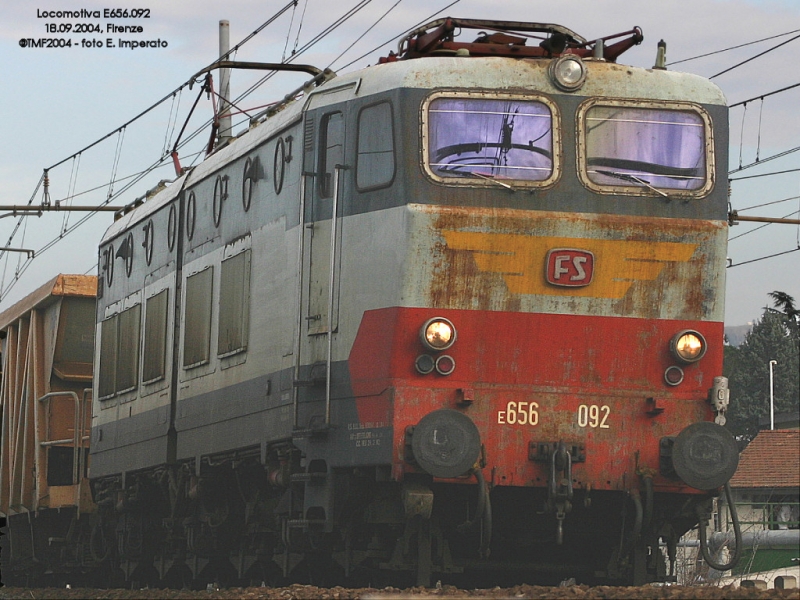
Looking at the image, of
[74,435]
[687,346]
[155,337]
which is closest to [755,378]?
[74,435]

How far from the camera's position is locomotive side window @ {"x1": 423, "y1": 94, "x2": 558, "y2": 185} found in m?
10.7

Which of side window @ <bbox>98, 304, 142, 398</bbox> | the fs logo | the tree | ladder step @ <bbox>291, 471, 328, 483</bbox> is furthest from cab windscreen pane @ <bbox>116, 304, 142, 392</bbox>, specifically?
the tree

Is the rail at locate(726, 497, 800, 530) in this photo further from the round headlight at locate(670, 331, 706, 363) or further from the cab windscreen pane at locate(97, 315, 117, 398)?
the cab windscreen pane at locate(97, 315, 117, 398)

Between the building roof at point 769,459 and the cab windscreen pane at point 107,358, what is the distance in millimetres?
7610

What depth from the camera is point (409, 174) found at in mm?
10609

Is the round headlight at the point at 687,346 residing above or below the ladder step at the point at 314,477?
above

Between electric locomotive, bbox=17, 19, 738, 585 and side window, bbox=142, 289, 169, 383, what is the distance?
3.53m

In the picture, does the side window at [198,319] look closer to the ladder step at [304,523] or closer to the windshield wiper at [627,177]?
the ladder step at [304,523]

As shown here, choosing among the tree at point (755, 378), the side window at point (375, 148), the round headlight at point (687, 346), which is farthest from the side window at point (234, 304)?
the tree at point (755, 378)

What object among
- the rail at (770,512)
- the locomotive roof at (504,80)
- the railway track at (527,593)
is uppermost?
the locomotive roof at (504,80)

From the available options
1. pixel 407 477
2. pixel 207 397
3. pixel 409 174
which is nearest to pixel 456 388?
pixel 407 477

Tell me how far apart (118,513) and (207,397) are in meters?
4.00

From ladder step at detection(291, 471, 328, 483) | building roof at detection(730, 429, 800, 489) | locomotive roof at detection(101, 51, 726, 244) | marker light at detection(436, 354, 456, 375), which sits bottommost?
ladder step at detection(291, 471, 328, 483)

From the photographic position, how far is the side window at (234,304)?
41.8ft
